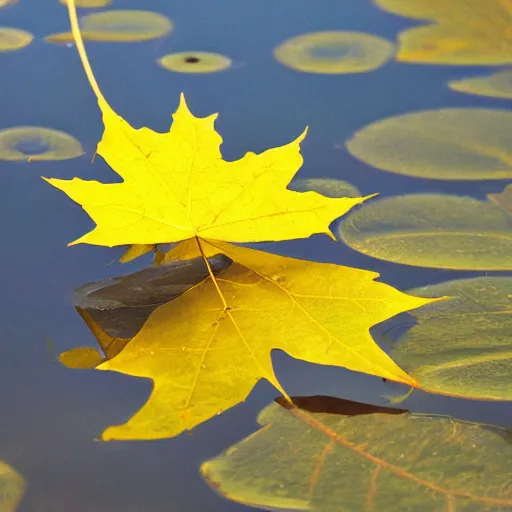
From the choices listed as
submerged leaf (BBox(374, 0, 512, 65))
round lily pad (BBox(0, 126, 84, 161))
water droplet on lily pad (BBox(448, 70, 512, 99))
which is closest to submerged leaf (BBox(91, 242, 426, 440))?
round lily pad (BBox(0, 126, 84, 161))

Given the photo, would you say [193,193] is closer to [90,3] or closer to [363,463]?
[363,463]

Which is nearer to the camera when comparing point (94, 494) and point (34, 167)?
point (94, 494)

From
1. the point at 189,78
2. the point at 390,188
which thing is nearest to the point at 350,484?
the point at 390,188

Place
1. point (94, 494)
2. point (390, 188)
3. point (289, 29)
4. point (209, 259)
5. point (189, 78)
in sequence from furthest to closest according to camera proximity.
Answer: point (289, 29) → point (189, 78) → point (390, 188) → point (209, 259) → point (94, 494)

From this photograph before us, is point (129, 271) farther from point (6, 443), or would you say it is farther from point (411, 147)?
point (411, 147)

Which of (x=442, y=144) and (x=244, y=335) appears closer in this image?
(x=244, y=335)

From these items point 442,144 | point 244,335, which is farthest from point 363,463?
point 442,144
